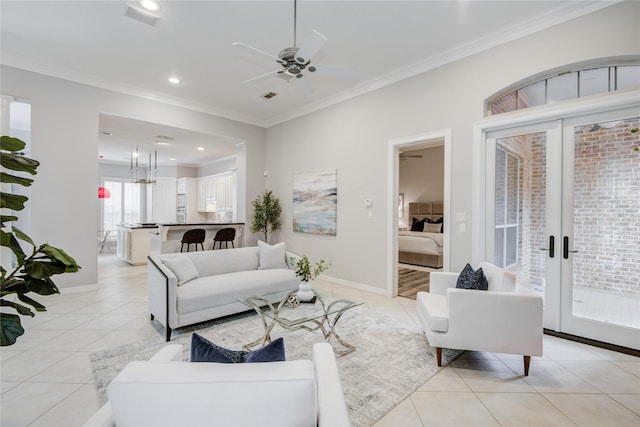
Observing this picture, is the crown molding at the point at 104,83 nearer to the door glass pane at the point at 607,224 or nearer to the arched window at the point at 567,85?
the arched window at the point at 567,85

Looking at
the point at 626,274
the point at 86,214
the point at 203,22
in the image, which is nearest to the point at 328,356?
the point at 626,274

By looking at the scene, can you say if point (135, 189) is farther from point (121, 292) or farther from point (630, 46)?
point (630, 46)

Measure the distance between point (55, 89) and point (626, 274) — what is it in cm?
721

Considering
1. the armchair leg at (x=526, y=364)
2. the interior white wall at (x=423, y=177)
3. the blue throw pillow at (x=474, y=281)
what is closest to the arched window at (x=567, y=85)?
the blue throw pillow at (x=474, y=281)

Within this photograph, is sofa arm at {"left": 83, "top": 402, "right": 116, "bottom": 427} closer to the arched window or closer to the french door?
the french door

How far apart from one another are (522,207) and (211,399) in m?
3.71

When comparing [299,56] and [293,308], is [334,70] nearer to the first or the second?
[299,56]

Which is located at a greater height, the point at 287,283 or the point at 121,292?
the point at 287,283

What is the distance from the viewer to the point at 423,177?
29.7ft

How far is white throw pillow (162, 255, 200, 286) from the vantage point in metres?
3.33

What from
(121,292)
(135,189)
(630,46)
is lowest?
(121,292)

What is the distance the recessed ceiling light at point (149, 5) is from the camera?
296 centimetres

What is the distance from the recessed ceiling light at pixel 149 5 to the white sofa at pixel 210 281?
8.45ft

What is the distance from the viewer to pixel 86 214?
182 inches
